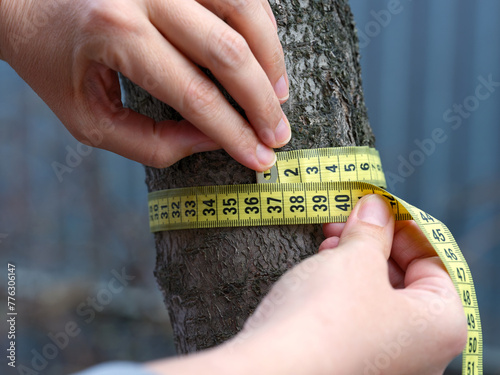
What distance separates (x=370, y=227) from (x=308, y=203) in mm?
215

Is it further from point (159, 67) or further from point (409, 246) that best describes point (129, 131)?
point (409, 246)

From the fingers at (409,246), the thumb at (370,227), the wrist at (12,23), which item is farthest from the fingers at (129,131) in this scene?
the fingers at (409,246)

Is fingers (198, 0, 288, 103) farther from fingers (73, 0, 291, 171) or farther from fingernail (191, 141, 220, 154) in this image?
fingernail (191, 141, 220, 154)

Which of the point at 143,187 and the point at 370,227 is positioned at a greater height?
the point at 143,187

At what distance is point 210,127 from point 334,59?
0.48m

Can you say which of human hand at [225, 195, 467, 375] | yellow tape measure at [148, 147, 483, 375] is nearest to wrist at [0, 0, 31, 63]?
yellow tape measure at [148, 147, 483, 375]

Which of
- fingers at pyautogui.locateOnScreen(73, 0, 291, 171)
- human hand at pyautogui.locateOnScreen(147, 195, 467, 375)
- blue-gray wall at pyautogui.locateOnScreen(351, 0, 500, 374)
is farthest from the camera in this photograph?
blue-gray wall at pyautogui.locateOnScreen(351, 0, 500, 374)

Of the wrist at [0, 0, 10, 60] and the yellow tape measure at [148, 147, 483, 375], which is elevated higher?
the wrist at [0, 0, 10, 60]

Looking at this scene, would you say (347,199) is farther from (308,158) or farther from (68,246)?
(68,246)

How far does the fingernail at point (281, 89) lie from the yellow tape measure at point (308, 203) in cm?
17

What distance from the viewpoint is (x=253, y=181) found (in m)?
1.37

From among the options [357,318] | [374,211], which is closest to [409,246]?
[374,211]

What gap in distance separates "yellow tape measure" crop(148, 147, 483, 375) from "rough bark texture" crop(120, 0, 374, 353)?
29 mm

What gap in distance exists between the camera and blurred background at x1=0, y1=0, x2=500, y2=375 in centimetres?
344
